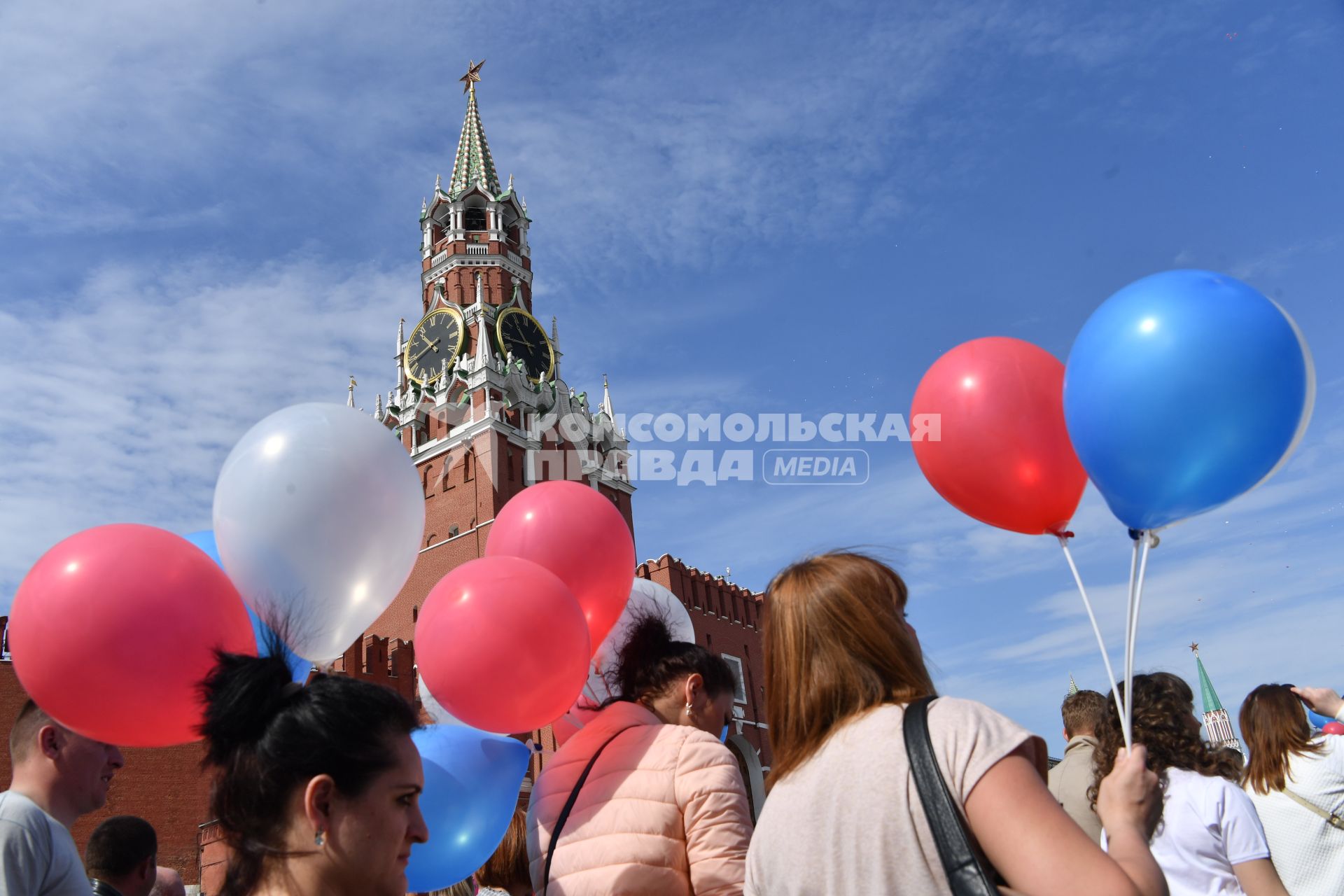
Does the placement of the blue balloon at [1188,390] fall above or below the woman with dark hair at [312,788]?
above

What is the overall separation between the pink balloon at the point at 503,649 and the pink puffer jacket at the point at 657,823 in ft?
1.36

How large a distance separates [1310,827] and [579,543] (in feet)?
9.36

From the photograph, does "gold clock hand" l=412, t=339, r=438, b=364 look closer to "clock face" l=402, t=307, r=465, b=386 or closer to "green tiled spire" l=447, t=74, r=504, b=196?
"clock face" l=402, t=307, r=465, b=386

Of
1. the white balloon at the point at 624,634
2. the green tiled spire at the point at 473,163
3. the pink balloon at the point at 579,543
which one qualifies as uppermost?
the green tiled spire at the point at 473,163

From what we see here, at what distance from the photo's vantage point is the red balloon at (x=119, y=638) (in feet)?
8.31

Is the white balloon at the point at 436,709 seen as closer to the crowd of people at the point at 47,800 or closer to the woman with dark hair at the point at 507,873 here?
the woman with dark hair at the point at 507,873

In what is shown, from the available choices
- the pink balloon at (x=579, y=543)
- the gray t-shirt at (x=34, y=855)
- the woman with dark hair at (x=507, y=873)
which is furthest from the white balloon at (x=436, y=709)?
the gray t-shirt at (x=34, y=855)

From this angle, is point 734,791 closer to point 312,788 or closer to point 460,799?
point 460,799

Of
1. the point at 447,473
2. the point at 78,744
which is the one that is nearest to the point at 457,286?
the point at 447,473

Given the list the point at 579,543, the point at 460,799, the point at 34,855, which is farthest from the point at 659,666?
the point at 34,855

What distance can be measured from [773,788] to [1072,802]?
7.00 feet

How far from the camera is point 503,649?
118 inches

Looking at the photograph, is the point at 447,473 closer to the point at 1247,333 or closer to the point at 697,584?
the point at 697,584

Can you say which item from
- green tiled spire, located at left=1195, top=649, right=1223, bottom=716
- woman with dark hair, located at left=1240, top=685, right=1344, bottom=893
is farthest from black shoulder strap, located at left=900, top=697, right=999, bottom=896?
green tiled spire, located at left=1195, top=649, right=1223, bottom=716
